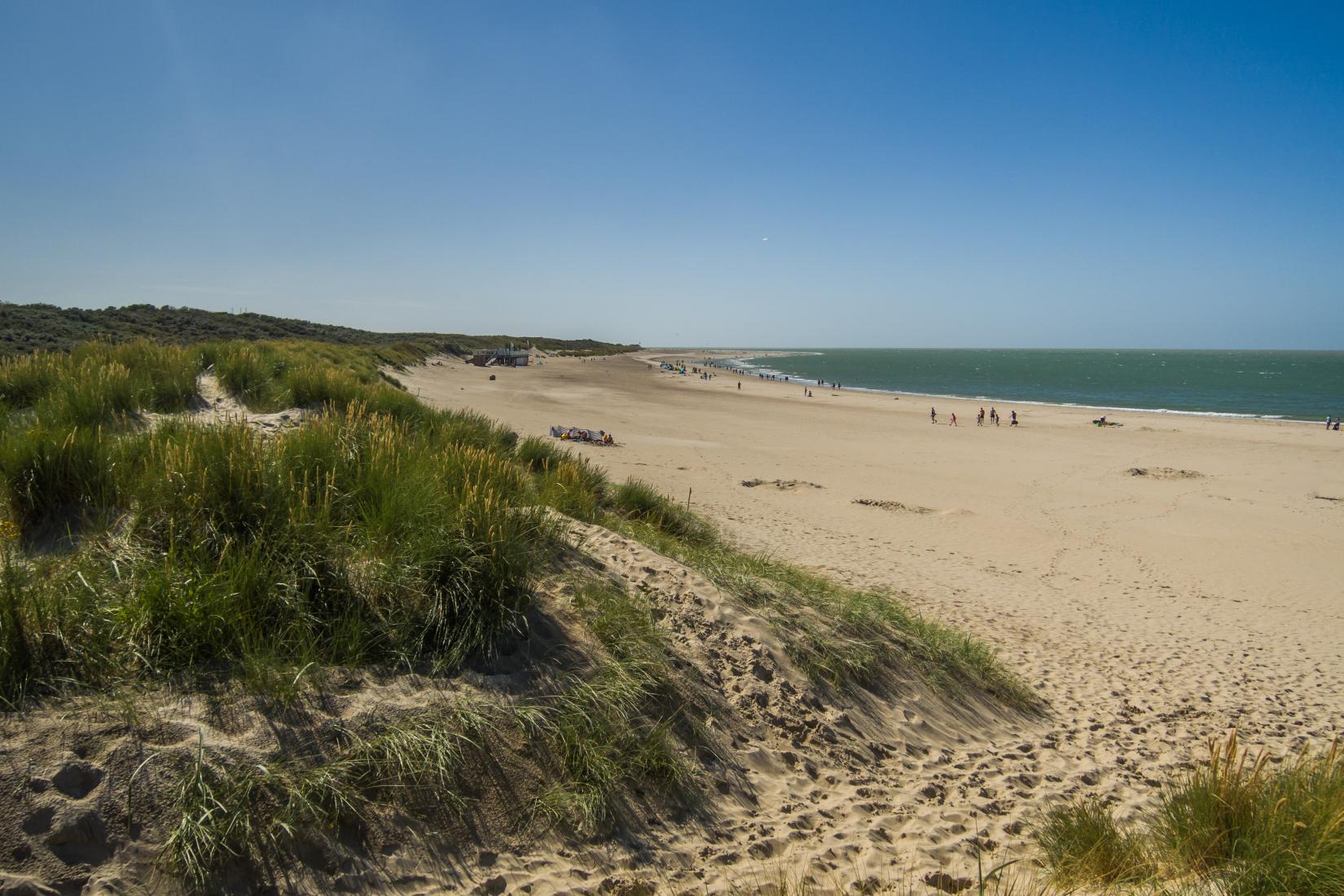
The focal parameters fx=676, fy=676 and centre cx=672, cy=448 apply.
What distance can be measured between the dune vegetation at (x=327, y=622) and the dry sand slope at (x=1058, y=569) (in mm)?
1098

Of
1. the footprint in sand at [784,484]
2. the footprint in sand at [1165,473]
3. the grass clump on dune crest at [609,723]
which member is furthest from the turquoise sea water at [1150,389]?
the grass clump on dune crest at [609,723]

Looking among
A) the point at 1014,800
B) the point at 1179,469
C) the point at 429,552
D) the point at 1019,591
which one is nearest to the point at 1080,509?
the point at 1019,591

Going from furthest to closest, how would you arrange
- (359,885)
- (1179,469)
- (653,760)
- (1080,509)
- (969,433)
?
(969,433), (1179,469), (1080,509), (653,760), (359,885)

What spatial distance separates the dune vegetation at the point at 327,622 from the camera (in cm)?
302

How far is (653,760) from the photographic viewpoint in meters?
3.90

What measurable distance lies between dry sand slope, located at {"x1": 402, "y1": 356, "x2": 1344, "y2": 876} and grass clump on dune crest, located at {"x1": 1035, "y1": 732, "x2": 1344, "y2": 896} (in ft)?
2.04

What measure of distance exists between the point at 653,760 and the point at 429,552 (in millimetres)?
1817

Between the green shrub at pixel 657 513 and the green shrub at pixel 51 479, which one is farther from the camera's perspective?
the green shrub at pixel 657 513

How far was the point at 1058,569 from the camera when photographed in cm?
1189

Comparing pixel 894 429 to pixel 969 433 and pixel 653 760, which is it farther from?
pixel 653 760

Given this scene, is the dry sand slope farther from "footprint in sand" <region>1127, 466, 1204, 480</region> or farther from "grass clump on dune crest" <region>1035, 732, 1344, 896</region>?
"grass clump on dune crest" <region>1035, 732, 1344, 896</region>

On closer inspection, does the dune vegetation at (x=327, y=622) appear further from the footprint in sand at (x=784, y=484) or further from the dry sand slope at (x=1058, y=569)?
the footprint in sand at (x=784, y=484)

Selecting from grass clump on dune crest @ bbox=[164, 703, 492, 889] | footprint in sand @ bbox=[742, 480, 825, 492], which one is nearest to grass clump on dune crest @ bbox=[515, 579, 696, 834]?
grass clump on dune crest @ bbox=[164, 703, 492, 889]

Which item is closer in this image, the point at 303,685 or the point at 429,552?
the point at 303,685
